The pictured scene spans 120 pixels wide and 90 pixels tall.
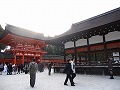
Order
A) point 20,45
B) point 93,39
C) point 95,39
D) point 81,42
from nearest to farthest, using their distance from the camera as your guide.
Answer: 1. point 95,39
2. point 93,39
3. point 81,42
4. point 20,45

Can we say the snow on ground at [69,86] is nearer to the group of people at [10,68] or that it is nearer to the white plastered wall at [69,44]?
the group of people at [10,68]

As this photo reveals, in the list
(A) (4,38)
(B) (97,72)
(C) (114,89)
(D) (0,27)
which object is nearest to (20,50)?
(A) (4,38)

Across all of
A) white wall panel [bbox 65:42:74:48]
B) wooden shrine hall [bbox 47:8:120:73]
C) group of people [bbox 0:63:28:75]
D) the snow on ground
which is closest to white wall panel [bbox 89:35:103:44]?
wooden shrine hall [bbox 47:8:120:73]

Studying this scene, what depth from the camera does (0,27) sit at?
140 feet

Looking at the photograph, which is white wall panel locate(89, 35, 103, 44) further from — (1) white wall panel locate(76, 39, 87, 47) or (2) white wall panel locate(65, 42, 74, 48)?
(2) white wall panel locate(65, 42, 74, 48)

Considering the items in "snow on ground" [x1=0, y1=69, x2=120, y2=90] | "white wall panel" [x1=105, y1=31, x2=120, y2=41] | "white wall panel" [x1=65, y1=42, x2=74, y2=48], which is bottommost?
"snow on ground" [x1=0, y1=69, x2=120, y2=90]

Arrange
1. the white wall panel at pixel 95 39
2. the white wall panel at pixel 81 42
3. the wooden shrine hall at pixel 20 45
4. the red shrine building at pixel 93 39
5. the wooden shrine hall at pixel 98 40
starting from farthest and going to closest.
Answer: the wooden shrine hall at pixel 20 45 < the white wall panel at pixel 81 42 < the white wall panel at pixel 95 39 < the red shrine building at pixel 93 39 < the wooden shrine hall at pixel 98 40

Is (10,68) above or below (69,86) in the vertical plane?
above

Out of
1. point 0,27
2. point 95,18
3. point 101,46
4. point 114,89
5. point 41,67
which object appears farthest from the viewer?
point 0,27

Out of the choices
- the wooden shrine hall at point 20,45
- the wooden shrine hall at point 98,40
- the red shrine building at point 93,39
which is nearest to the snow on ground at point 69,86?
the wooden shrine hall at point 98,40

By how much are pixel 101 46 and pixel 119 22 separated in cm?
454

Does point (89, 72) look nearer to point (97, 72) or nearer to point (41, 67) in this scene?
point (97, 72)

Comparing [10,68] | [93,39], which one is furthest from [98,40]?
[10,68]

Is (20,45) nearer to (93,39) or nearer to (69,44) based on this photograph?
(69,44)
